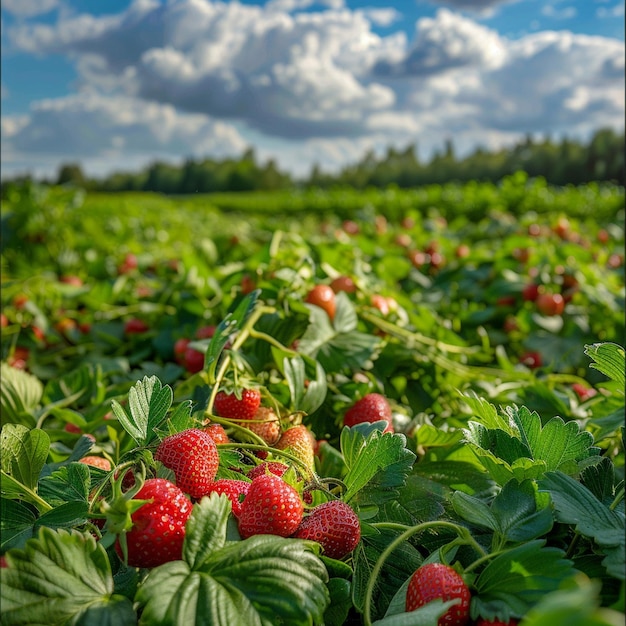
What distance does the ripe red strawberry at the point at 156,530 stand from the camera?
62cm

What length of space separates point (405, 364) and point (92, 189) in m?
31.5

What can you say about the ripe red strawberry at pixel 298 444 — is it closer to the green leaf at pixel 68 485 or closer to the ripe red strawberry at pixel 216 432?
the ripe red strawberry at pixel 216 432

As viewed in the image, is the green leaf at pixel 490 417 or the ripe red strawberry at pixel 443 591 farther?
the green leaf at pixel 490 417

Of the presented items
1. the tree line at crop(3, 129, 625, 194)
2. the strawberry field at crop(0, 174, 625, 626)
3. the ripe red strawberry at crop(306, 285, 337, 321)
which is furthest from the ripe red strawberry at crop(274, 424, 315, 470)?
the tree line at crop(3, 129, 625, 194)

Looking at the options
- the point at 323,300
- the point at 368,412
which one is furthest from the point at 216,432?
the point at 323,300

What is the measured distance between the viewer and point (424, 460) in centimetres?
105

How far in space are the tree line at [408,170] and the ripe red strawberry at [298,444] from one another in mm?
20610

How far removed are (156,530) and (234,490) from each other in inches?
4.7

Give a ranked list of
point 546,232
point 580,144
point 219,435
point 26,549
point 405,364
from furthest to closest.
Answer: point 580,144 → point 546,232 → point 405,364 → point 219,435 → point 26,549

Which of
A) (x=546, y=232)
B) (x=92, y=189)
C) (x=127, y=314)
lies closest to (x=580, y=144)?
(x=92, y=189)

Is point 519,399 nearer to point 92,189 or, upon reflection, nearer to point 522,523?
point 522,523

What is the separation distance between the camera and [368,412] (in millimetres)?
1088

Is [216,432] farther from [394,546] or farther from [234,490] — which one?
[394,546]

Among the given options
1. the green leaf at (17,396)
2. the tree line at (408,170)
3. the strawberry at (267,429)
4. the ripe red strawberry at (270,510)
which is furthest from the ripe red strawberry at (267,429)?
the tree line at (408,170)
